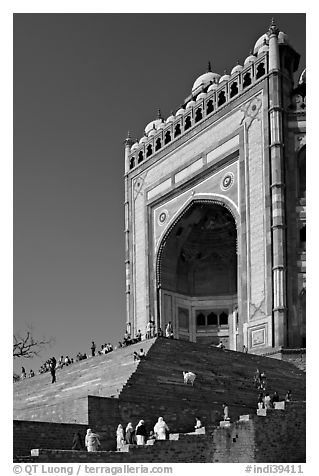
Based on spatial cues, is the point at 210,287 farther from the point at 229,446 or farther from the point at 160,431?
the point at 160,431

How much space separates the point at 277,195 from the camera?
3572 centimetres

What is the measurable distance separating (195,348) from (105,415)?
735 centimetres

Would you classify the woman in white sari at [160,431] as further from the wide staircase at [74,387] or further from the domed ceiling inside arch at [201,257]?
the domed ceiling inside arch at [201,257]

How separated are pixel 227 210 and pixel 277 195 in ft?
19.5

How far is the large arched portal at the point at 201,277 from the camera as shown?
4334 cm

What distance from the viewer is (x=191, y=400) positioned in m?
23.7

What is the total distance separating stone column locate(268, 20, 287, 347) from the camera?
113ft

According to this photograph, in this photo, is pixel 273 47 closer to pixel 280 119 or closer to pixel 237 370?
pixel 280 119

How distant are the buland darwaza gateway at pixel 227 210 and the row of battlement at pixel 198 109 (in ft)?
0.20

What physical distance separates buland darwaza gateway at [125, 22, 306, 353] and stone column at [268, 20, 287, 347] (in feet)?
0.16

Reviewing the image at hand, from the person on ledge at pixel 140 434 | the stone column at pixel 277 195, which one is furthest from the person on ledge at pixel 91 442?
the stone column at pixel 277 195

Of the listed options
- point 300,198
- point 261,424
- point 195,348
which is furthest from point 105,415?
point 300,198

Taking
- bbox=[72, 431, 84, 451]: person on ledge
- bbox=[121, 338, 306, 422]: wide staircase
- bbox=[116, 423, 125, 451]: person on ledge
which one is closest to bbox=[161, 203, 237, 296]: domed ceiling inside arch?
bbox=[121, 338, 306, 422]: wide staircase

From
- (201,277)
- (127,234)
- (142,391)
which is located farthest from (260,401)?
(127,234)
